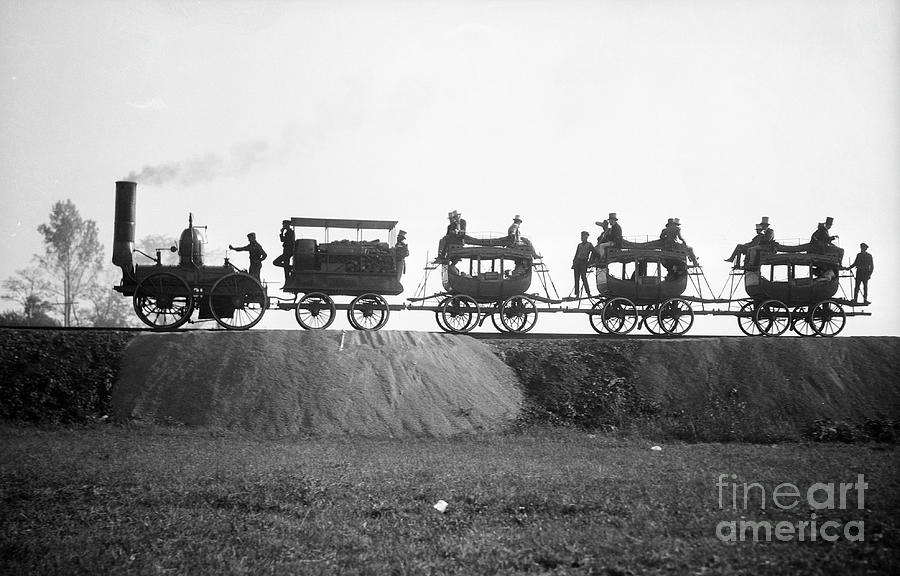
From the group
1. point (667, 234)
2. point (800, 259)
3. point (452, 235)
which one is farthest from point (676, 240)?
point (452, 235)

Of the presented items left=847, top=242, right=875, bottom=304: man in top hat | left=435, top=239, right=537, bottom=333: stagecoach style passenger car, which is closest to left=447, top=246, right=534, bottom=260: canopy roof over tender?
left=435, top=239, right=537, bottom=333: stagecoach style passenger car

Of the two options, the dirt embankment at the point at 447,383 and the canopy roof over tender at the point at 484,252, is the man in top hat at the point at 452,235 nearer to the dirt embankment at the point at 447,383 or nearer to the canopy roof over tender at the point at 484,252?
the canopy roof over tender at the point at 484,252

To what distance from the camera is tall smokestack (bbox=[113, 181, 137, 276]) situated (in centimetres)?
1895

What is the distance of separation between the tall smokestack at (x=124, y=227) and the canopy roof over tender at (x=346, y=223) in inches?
165

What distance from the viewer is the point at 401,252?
20.5m

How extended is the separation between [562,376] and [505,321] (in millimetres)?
4048

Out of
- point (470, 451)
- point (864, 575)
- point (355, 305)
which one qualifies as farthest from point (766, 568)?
point (355, 305)

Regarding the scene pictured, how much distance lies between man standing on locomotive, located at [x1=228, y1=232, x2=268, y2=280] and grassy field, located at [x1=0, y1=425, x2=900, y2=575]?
23.7ft

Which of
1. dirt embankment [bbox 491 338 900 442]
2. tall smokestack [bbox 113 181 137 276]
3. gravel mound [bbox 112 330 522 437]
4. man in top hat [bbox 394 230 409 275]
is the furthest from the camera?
man in top hat [bbox 394 230 409 275]

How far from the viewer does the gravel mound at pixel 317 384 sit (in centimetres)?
1572

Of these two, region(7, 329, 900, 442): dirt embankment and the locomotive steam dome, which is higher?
the locomotive steam dome

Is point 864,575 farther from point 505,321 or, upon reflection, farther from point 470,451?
point 505,321

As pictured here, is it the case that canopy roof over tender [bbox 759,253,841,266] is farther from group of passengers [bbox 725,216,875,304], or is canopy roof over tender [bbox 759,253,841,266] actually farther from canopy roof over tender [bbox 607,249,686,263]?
canopy roof over tender [bbox 607,249,686,263]

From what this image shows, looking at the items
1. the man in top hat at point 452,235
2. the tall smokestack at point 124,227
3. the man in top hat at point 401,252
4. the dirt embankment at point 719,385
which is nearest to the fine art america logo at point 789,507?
the dirt embankment at point 719,385
